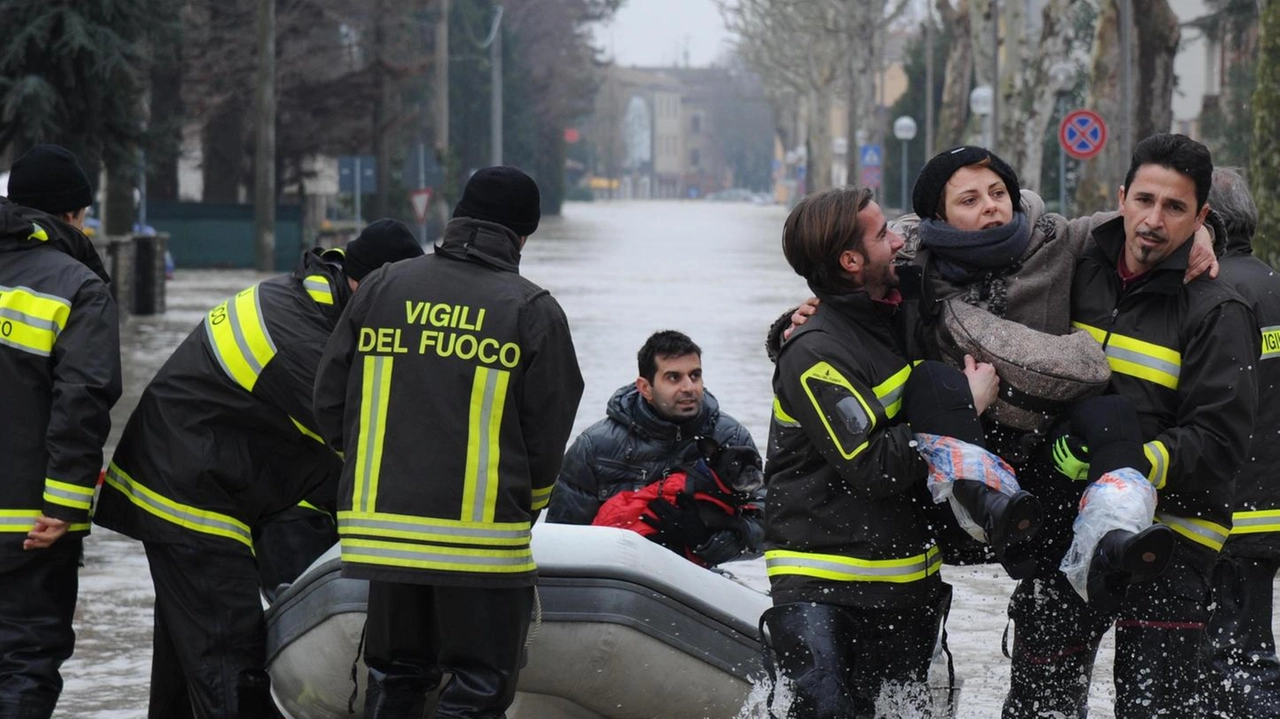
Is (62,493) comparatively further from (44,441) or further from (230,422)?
(230,422)

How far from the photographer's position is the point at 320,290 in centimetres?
584

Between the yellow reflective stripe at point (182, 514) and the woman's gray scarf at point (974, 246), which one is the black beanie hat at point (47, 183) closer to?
the yellow reflective stripe at point (182, 514)

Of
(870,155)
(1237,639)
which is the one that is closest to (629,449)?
(1237,639)

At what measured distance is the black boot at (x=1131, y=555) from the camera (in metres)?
4.47

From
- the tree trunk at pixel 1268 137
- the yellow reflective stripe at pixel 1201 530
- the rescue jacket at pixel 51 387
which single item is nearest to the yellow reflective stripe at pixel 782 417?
the yellow reflective stripe at pixel 1201 530

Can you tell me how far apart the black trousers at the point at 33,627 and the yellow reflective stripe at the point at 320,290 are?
2.96ft

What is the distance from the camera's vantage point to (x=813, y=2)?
70.9 m

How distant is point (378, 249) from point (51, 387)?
957 millimetres

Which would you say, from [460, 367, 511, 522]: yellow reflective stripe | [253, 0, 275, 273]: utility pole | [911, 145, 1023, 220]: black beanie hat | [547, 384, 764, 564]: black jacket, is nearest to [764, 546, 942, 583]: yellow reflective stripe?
[460, 367, 511, 522]: yellow reflective stripe

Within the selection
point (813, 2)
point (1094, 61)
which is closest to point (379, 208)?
point (1094, 61)

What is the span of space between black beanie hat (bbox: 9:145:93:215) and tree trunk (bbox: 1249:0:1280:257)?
445 inches

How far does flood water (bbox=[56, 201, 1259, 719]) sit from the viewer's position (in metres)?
7.67

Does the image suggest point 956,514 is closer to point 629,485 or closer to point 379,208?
point 629,485

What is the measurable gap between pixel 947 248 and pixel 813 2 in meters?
67.1
